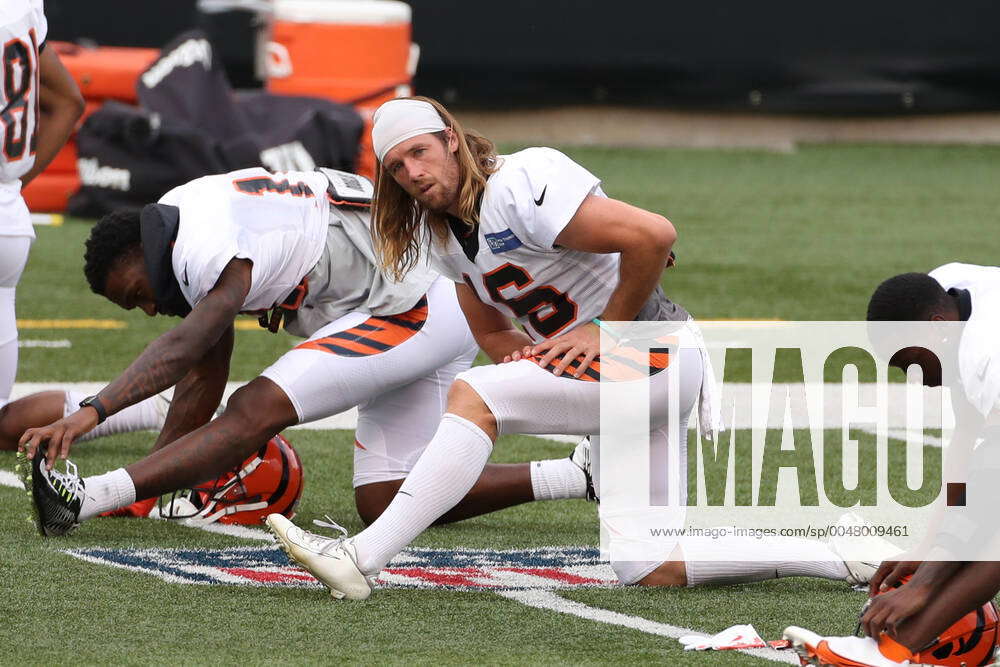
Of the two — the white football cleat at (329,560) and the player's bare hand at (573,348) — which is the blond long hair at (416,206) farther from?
the white football cleat at (329,560)

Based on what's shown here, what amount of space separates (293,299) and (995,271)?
6.30 ft

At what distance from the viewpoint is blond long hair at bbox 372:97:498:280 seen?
4.08 m

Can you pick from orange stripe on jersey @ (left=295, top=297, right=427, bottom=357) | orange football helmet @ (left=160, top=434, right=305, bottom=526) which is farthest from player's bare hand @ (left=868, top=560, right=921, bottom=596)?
orange football helmet @ (left=160, top=434, right=305, bottom=526)

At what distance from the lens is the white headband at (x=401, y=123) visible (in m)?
4.06

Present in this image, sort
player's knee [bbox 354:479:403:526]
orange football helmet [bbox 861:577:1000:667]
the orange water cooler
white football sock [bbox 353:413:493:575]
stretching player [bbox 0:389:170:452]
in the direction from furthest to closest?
the orange water cooler, stretching player [bbox 0:389:170:452], player's knee [bbox 354:479:403:526], white football sock [bbox 353:413:493:575], orange football helmet [bbox 861:577:1000:667]

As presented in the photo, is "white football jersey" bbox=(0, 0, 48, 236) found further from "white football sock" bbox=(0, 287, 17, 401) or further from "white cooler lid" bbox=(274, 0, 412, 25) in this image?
"white cooler lid" bbox=(274, 0, 412, 25)

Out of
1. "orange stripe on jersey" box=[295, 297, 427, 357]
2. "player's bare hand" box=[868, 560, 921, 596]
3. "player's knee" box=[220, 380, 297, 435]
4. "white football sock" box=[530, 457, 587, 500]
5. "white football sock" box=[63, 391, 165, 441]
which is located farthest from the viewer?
"white football sock" box=[63, 391, 165, 441]

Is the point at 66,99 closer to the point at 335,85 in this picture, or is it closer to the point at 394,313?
the point at 394,313

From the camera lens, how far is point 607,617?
396 cm

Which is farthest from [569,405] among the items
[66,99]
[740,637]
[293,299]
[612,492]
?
[66,99]

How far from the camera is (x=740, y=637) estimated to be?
12.0ft

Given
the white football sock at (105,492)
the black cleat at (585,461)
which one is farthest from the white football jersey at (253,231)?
the black cleat at (585,461)

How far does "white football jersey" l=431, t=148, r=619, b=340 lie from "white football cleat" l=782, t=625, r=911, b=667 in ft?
3.55

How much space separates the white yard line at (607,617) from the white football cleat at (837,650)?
3.7 inches
